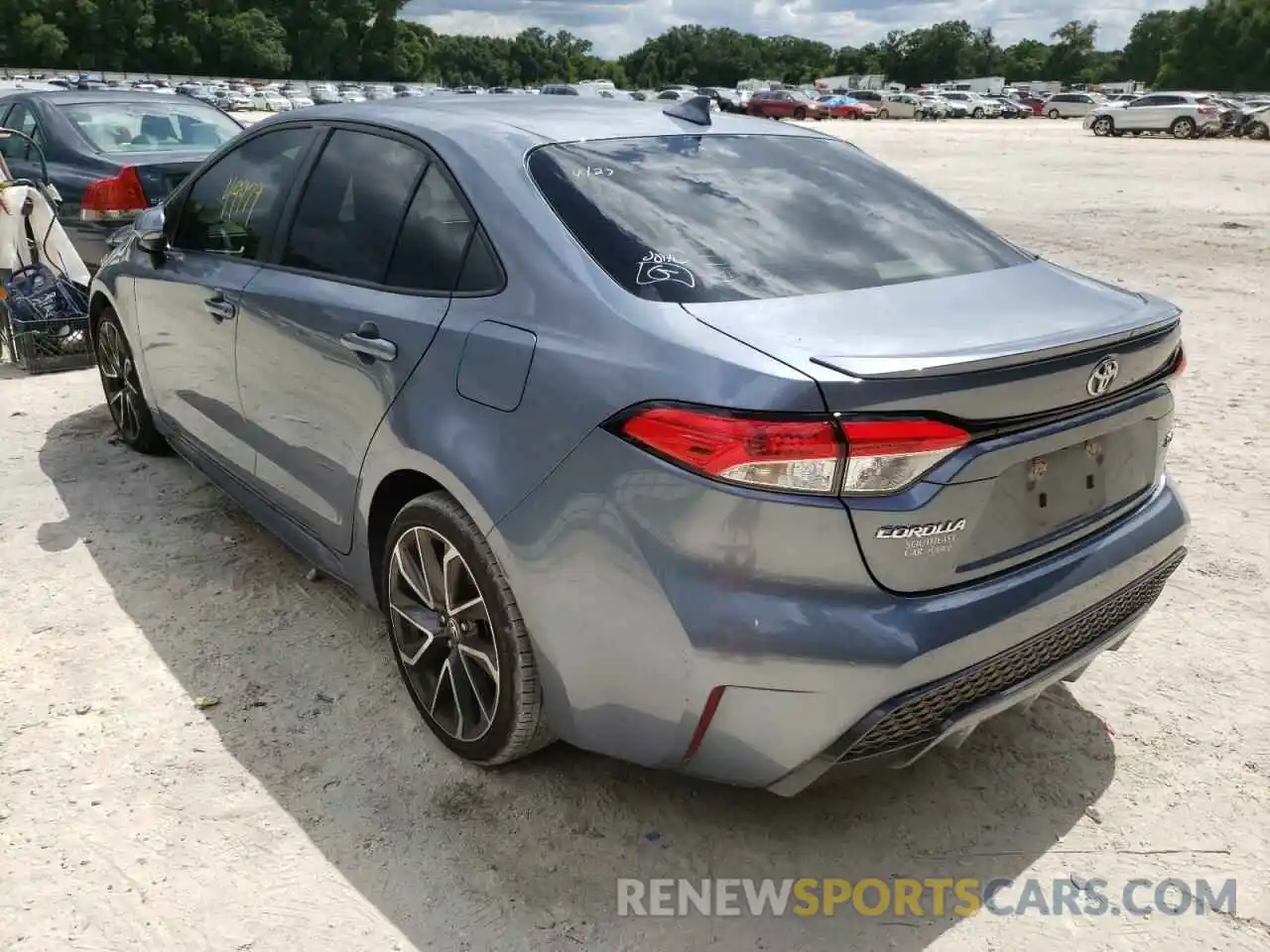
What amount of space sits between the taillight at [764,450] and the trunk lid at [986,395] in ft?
0.24

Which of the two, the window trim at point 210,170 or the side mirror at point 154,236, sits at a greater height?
the window trim at point 210,170

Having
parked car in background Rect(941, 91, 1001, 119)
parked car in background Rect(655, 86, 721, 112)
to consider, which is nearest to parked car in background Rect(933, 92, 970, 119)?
parked car in background Rect(941, 91, 1001, 119)

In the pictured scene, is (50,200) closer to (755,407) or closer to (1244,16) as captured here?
(755,407)

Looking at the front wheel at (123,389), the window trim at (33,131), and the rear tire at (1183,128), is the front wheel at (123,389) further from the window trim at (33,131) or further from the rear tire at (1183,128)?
the rear tire at (1183,128)

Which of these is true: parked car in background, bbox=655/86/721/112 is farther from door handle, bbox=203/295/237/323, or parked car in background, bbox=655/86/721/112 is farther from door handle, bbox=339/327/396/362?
door handle, bbox=203/295/237/323

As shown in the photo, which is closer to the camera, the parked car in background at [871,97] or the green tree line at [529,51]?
the parked car in background at [871,97]

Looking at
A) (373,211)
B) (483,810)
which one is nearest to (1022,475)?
(483,810)

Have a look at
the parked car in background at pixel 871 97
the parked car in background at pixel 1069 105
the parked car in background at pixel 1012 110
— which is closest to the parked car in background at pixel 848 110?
the parked car in background at pixel 871 97

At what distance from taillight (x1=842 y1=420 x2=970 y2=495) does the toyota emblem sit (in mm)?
438

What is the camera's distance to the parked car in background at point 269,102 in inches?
2379

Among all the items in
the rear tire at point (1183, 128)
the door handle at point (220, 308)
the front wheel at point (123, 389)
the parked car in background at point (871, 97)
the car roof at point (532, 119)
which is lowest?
the parked car in background at point (871, 97)

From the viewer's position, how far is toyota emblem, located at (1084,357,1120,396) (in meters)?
2.32

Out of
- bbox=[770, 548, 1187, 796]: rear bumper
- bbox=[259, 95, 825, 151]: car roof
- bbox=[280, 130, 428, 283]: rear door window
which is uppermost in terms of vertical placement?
bbox=[259, 95, 825, 151]: car roof

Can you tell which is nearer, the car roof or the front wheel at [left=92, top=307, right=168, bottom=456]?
the car roof
